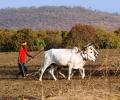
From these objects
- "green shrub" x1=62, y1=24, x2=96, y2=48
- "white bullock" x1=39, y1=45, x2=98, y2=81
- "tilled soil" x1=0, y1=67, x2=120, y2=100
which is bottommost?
"tilled soil" x1=0, y1=67, x2=120, y2=100

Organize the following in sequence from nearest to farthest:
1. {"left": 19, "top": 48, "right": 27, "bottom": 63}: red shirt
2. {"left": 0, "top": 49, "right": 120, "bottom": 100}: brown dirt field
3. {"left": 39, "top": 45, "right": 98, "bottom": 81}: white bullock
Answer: {"left": 0, "top": 49, "right": 120, "bottom": 100}: brown dirt field < {"left": 39, "top": 45, "right": 98, "bottom": 81}: white bullock < {"left": 19, "top": 48, "right": 27, "bottom": 63}: red shirt

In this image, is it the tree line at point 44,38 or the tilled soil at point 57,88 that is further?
the tree line at point 44,38

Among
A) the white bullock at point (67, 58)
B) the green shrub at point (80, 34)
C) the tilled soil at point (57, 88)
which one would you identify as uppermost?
the green shrub at point (80, 34)

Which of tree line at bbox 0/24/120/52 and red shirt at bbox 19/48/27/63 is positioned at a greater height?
tree line at bbox 0/24/120/52

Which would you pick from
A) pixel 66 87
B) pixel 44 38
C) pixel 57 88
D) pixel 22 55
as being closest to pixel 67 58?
pixel 22 55

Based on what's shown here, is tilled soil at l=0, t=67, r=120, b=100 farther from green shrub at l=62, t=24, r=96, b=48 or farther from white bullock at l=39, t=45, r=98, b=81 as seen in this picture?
green shrub at l=62, t=24, r=96, b=48

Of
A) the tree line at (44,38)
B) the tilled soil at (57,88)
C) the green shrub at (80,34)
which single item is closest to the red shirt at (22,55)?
the tilled soil at (57,88)

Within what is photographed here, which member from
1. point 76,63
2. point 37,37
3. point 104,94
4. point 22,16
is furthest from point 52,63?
point 22,16

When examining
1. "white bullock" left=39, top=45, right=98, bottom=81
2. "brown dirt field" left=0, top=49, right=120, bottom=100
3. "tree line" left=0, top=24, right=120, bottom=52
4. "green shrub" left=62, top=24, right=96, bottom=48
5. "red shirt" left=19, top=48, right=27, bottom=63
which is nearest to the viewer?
"brown dirt field" left=0, top=49, right=120, bottom=100

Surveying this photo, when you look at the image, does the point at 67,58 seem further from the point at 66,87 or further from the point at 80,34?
the point at 80,34

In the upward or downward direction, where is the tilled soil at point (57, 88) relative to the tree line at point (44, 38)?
downward

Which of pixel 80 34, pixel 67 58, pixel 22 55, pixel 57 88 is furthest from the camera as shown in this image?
pixel 80 34

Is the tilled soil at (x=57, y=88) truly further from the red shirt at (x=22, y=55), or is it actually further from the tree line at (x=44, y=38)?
the tree line at (x=44, y=38)

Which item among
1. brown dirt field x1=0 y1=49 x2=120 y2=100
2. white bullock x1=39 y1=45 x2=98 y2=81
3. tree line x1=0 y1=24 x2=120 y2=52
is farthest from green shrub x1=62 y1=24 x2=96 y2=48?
white bullock x1=39 y1=45 x2=98 y2=81
